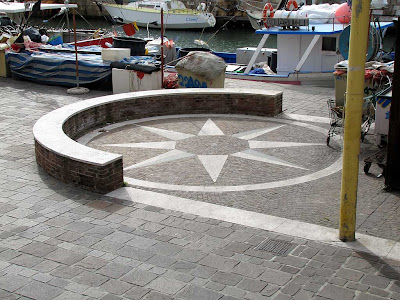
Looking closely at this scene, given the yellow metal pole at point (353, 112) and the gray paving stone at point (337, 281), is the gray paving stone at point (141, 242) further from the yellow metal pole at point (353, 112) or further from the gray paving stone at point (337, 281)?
the yellow metal pole at point (353, 112)

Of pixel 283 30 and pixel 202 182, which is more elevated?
pixel 283 30

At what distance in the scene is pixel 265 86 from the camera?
1888cm

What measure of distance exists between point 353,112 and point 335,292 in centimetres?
224

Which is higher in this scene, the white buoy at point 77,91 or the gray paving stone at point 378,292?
the white buoy at point 77,91

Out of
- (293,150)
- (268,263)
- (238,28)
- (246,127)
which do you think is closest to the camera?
(268,263)

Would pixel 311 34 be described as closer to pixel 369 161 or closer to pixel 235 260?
pixel 369 161

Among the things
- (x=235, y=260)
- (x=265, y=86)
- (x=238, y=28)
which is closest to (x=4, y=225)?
(x=235, y=260)

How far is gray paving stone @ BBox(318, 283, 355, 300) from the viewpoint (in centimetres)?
609

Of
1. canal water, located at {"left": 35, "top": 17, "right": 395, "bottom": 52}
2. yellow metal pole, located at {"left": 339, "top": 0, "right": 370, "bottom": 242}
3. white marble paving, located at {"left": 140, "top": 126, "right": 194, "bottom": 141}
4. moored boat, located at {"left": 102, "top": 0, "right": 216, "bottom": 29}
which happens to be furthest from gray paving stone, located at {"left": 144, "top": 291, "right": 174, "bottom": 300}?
moored boat, located at {"left": 102, "top": 0, "right": 216, "bottom": 29}

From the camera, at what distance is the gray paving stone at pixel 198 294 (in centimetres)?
610

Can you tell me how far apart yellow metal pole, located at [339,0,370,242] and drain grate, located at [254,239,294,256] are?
742 millimetres

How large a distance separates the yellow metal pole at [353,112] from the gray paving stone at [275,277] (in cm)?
128

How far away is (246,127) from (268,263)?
6.54 metres

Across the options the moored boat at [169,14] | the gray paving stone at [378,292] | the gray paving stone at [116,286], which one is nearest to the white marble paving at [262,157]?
the gray paving stone at [378,292]
